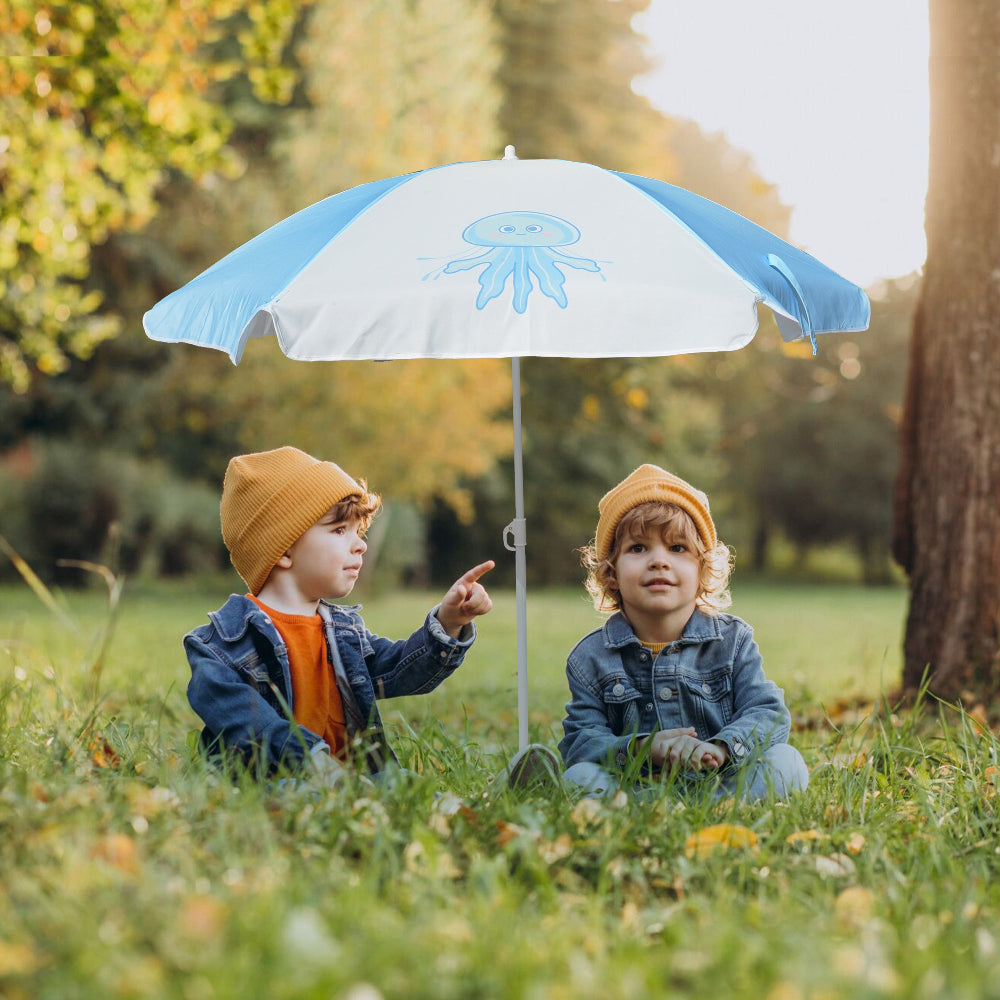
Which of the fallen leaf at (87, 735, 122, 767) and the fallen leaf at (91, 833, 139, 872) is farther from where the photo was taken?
the fallen leaf at (87, 735, 122, 767)

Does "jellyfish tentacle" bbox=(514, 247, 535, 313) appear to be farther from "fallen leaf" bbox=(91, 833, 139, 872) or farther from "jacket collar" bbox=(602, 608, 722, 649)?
"fallen leaf" bbox=(91, 833, 139, 872)

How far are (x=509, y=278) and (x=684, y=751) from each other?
4.24ft

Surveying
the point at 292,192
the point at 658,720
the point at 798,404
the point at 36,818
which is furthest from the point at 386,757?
the point at 798,404

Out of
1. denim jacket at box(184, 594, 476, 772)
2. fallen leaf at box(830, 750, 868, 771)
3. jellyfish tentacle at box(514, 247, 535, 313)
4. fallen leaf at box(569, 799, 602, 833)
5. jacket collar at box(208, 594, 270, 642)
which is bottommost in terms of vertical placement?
fallen leaf at box(830, 750, 868, 771)

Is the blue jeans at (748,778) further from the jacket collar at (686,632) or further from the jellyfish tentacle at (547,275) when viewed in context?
the jellyfish tentacle at (547,275)

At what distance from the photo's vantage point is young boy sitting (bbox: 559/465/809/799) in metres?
3.35

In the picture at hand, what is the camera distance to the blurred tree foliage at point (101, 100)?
24.5ft

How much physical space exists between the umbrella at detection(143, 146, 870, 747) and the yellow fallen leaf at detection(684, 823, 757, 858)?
3.31 ft

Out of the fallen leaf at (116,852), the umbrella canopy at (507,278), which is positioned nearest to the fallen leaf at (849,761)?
the umbrella canopy at (507,278)

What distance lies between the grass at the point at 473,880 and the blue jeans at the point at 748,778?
6 centimetres

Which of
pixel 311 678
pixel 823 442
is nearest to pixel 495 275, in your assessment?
pixel 311 678

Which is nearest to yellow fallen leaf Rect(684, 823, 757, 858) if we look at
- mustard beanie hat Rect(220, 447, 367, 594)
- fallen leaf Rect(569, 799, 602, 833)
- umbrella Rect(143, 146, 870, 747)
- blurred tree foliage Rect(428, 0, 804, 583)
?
fallen leaf Rect(569, 799, 602, 833)

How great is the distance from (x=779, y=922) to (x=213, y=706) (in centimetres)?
161

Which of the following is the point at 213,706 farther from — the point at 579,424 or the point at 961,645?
the point at 579,424
